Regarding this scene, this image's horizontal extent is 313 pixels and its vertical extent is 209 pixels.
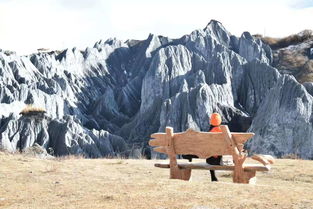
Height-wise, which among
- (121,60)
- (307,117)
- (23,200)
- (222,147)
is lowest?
(23,200)

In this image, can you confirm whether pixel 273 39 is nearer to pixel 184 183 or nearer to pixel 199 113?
pixel 199 113

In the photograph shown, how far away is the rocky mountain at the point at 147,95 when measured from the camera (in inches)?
1897

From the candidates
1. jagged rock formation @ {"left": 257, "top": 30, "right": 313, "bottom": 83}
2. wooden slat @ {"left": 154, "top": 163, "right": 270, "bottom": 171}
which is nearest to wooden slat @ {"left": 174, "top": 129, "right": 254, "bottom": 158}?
wooden slat @ {"left": 154, "top": 163, "right": 270, "bottom": 171}

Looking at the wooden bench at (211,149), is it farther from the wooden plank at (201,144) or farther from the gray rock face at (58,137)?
the gray rock face at (58,137)

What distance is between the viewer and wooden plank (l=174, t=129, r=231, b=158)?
8.21 m

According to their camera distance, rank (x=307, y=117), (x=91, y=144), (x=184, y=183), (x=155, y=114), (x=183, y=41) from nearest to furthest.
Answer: (x=184, y=183)
(x=307, y=117)
(x=91, y=144)
(x=155, y=114)
(x=183, y=41)

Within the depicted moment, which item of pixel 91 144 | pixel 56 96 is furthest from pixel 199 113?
pixel 56 96

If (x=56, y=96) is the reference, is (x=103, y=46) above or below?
above

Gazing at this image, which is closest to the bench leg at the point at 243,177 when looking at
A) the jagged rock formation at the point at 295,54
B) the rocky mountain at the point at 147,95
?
the rocky mountain at the point at 147,95

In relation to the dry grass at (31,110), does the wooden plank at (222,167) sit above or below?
below

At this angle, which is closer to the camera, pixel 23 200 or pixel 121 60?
pixel 23 200

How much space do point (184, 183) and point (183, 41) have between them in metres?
78.9

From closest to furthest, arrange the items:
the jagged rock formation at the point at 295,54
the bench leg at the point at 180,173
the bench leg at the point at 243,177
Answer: the bench leg at the point at 243,177 → the bench leg at the point at 180,173 → the jagged rock formation at the point at 295,54

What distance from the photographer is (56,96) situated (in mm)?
66562
